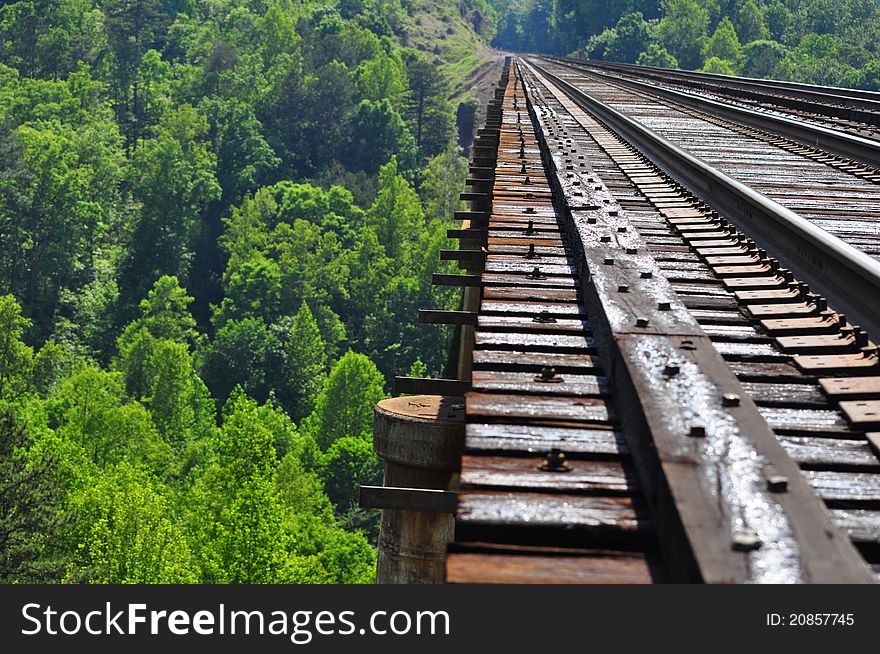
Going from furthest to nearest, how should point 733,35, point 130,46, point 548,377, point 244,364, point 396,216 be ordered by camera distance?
point 130,46 → point 733,35 → point 396,216 → point 244,364 → point 548,377

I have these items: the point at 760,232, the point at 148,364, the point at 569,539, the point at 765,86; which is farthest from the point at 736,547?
the point at 148,364

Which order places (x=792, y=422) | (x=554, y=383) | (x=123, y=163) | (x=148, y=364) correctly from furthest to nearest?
(x=123, y=163), (x=148, y=364), (x=554, y=383), (x=792, y=422)

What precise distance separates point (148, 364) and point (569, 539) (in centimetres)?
5842

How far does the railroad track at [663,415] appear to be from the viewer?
2760 millimetres

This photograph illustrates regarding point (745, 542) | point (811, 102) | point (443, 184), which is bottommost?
point (443, 184)

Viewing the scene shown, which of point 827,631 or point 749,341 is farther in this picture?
point 749,341

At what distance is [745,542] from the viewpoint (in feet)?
8.32

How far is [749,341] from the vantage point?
4789 millimetres

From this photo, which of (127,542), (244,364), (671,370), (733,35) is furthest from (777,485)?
(733,35)

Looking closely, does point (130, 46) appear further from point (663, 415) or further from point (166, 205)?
point (663, 415)

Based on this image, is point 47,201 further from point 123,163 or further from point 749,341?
point 749,341

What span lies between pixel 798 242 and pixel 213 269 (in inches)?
3084

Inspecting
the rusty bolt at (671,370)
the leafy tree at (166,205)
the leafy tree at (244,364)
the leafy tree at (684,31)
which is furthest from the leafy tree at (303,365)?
the rusty bolt at (671,370)

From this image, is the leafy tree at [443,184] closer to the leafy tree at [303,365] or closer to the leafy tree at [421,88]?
the leafy tree at [421,88]
